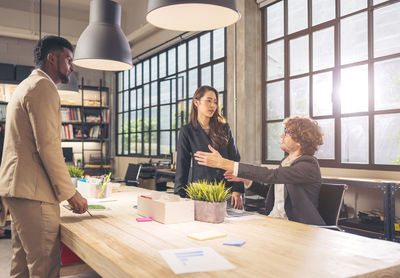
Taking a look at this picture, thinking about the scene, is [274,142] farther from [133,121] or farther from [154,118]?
[133,121]

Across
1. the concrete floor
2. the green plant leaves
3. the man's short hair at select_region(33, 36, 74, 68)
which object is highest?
the man's short hair at select_region(33, 36, 74, 68)

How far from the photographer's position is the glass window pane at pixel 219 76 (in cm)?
611

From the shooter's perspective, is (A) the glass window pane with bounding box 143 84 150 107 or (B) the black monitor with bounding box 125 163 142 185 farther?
(A) the glass window pane with bounding box 143 84 150 107

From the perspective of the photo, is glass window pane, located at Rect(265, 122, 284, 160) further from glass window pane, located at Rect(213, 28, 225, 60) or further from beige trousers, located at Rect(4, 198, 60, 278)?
beige trousers, located at Rect(4, 198, 60, 278)

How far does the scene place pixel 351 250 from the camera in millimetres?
1252

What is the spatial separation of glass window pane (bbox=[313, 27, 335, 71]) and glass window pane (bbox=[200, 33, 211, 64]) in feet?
7.60

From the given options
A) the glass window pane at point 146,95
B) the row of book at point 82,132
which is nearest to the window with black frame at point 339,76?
the glass window pane at point 146,95

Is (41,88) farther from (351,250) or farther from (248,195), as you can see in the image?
(248,195)

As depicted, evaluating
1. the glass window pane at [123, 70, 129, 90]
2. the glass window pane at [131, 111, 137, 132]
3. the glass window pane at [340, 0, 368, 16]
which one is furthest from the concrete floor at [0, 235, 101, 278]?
the glass window pane at [123, 70, 129, 90]

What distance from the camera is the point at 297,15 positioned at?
16.1ft

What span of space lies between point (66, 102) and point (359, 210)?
23.4 feet

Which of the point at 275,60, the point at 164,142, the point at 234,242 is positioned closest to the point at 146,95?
the point at 164,142

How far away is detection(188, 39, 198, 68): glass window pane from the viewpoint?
6.91 m

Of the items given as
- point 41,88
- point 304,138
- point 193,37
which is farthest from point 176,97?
point 41,88
